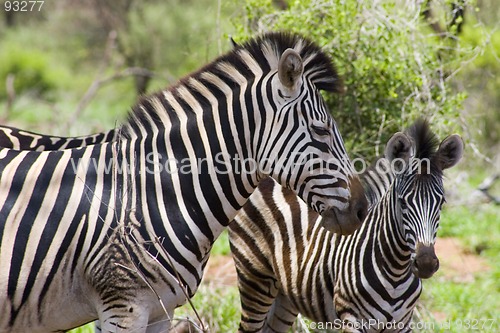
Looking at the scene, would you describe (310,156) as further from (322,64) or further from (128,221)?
(128,221)

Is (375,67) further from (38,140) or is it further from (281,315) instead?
(38,140)

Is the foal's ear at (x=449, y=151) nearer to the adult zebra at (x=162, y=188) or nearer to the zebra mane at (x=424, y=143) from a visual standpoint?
A: the zebra mane at (x=424, y=143)

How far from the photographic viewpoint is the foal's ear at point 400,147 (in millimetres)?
4703

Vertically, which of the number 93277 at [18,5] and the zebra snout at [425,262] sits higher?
the number 93277 at [18,5]

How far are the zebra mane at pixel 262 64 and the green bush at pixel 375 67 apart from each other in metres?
2.08

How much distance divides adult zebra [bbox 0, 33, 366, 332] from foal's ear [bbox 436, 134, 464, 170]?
34.3 inches

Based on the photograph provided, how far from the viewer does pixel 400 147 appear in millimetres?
4750

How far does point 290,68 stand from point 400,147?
115 centimetres

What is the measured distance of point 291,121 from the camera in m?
4.11

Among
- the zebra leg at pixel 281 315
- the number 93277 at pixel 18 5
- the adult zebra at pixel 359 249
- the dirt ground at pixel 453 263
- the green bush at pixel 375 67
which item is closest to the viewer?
the adult zebra at pixel 359 249

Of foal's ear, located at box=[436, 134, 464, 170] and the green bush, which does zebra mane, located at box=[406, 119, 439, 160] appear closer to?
foal's ear, located at box=[436, 134, 464, 170]

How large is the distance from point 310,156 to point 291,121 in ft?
0.77

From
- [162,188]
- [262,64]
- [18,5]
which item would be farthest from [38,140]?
[18,5]

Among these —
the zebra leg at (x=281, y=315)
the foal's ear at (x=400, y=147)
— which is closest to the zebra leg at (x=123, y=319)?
the foal's ear at (x=400, y=147)
